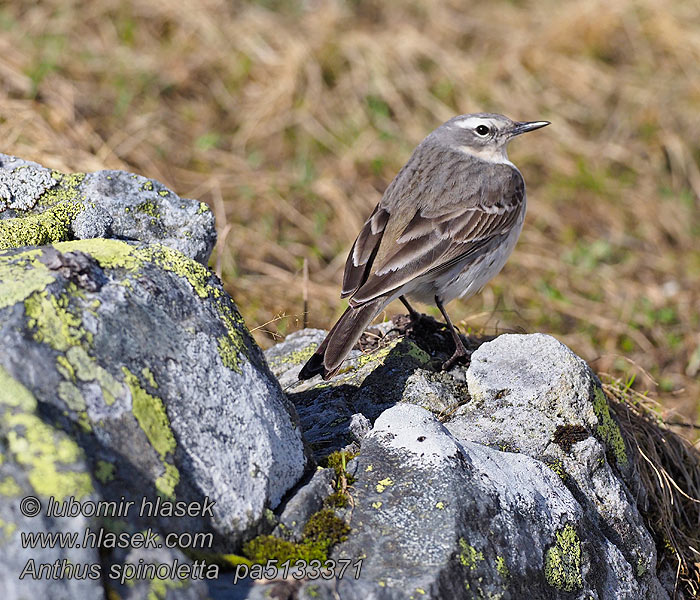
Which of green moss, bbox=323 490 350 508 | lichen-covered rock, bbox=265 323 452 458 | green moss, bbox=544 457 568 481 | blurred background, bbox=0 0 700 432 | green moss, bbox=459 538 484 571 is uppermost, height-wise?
green moss, bbox=323 490 350 508

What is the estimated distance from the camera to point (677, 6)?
12703 millimetres

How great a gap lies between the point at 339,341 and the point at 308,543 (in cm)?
156

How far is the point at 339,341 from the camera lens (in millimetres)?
4523

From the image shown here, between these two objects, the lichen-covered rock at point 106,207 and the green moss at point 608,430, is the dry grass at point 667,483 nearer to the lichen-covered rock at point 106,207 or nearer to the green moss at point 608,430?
the green moss at point 608,430

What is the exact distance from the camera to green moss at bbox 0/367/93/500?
2.44 m

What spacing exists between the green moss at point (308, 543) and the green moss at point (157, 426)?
0.41 metres

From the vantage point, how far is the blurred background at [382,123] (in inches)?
337

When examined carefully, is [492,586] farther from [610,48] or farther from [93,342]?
[610,48]

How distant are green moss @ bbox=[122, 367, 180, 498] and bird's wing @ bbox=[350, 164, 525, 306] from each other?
209 centimetres

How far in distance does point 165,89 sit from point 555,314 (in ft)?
18.5

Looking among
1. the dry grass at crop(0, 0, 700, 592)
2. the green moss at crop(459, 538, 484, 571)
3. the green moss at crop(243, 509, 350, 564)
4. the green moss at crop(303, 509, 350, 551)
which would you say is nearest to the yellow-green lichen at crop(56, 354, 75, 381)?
the green moss at crop(243, 509, 350, 564)

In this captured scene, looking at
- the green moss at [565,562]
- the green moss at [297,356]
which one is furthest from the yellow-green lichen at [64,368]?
the green moss at [297,356]

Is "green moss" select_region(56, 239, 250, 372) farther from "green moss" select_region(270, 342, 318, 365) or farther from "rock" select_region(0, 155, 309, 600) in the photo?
"green moss" select_region(270, 342, 318, 365)

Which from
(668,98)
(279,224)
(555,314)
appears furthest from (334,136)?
(668,98)
